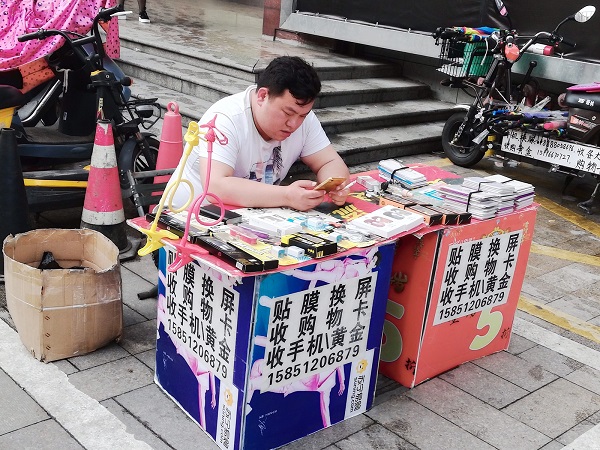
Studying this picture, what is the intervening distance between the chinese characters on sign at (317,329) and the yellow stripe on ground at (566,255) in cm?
308

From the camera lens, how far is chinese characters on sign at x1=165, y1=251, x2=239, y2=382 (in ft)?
9.69

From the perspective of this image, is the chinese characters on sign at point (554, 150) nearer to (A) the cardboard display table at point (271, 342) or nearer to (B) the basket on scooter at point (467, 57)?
(B) the basket on scooter at point (467, 57)

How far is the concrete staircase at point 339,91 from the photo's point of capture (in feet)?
25.7

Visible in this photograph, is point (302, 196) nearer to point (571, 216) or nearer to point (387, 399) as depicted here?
point (387, 399)

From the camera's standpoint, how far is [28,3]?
5.53m

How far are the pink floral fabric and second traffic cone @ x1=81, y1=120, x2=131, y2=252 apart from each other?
1097mm

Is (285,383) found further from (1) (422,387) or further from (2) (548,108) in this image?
(2) (548,108)

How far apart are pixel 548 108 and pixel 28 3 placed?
549 cm

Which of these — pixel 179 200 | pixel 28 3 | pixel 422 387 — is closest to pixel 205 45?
pixel 28 3

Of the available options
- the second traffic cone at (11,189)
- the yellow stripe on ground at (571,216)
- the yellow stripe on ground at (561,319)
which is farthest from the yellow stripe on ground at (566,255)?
the second traffic cone at (11,189)

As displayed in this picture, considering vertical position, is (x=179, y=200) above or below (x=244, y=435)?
above

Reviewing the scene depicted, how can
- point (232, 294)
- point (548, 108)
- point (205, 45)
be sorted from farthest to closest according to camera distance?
point (205, 45), point (548, 108), point (232, 294)

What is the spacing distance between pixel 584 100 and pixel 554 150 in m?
0.55

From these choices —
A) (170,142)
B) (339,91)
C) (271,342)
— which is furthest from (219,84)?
(271,342)
